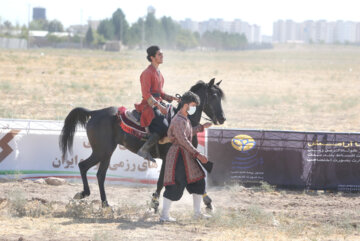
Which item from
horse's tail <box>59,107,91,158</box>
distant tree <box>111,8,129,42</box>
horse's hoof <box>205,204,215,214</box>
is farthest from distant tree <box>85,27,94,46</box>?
horse's hoof <box>205,204,215,214</box>

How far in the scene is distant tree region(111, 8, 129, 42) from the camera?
304ft

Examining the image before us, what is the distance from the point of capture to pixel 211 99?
27.2 feet

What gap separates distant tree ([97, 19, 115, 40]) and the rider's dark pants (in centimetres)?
9707

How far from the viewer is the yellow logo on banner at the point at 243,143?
35.2ft

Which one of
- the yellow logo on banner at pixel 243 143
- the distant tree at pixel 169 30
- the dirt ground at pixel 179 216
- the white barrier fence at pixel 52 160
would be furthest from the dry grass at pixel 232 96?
the distant tree at pixel 169 30

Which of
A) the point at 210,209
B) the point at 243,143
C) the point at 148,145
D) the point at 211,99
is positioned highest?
the point at 211,99

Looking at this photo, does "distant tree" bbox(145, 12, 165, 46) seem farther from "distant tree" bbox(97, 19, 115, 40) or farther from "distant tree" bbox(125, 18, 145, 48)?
"distant tree" bbox(97, 19, 115, 40)

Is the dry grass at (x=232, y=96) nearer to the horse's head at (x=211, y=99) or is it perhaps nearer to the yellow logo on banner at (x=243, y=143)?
the yellow logo on banner at (x=243, y=143)

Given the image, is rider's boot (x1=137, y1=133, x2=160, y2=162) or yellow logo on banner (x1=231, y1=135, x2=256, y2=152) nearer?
rider's boot (x1=137, y1=133, x2=160, y2=162)

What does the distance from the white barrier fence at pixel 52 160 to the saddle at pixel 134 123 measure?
2452mm

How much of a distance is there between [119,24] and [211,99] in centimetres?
9284

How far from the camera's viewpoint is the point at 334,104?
27125mm

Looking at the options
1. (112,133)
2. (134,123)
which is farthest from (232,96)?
(134,123)

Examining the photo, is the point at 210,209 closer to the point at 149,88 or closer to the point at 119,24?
the point at 149,88
